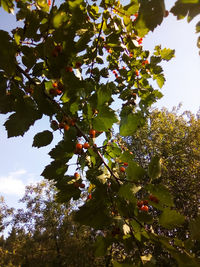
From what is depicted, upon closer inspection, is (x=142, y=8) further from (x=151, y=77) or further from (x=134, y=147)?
(x=134, y=147)

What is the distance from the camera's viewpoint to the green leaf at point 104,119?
5.77 ft

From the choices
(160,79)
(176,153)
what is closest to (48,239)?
(176,153)

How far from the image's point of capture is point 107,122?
1785 millimetres

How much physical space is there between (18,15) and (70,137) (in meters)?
1.32

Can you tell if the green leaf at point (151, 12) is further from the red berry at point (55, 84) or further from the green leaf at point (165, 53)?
the green leaf at point (165, 53)

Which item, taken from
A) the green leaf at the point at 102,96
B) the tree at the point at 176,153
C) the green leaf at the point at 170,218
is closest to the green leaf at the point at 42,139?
the green leaf at the point at 102,96

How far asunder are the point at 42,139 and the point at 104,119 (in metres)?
0.64

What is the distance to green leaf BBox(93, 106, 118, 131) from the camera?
1.76 metres

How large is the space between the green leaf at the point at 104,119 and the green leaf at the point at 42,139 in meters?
0.47

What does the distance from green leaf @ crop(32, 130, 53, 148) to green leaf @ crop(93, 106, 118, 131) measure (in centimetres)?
47

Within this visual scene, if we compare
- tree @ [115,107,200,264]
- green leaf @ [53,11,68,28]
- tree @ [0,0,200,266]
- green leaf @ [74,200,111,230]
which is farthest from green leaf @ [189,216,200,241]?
tree @ [115,107,200,264]

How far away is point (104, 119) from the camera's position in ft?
5.89

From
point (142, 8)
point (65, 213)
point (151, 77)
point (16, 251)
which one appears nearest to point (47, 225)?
point (65, 213)

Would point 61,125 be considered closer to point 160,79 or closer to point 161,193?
point 161,193
